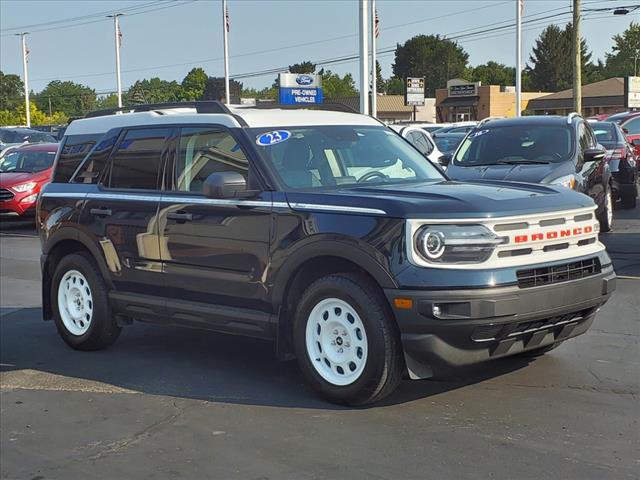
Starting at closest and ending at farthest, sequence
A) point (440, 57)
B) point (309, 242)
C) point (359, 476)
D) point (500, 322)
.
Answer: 1. point (359, 476)
2. point (500, 322)
3. point (309, 242)
4. point (440, 57)

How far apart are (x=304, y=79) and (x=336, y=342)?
4424cm

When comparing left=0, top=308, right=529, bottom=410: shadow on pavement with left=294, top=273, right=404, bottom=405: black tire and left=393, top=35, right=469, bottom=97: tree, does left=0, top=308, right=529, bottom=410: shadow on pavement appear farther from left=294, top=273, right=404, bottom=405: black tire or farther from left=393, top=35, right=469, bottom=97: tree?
left=393, top=35, right=469, bottom=97: tree

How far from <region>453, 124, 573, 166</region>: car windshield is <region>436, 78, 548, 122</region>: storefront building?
69.1 m

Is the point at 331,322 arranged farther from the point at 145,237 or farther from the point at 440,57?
the point at 440,57

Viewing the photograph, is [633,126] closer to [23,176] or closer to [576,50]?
[576,50]

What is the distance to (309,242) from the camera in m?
5.54

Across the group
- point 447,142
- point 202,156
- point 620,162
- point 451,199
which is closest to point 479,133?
point 620,162

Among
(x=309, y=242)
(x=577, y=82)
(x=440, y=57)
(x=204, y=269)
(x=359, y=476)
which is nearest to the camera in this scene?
(x=359, y=476)

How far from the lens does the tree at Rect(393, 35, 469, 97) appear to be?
124312 mm

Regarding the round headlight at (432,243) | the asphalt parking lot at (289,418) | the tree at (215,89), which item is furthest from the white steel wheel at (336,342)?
the tree at (215,89)

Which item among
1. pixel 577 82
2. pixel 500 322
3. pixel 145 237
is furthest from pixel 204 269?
pixel 577 82

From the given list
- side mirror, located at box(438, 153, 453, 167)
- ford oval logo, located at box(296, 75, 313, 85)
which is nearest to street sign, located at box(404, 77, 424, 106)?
ford oval logo, located at box(296, 75, 313, 85)

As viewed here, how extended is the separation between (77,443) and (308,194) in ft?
6.92

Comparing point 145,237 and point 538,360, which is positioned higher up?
point 145,237
